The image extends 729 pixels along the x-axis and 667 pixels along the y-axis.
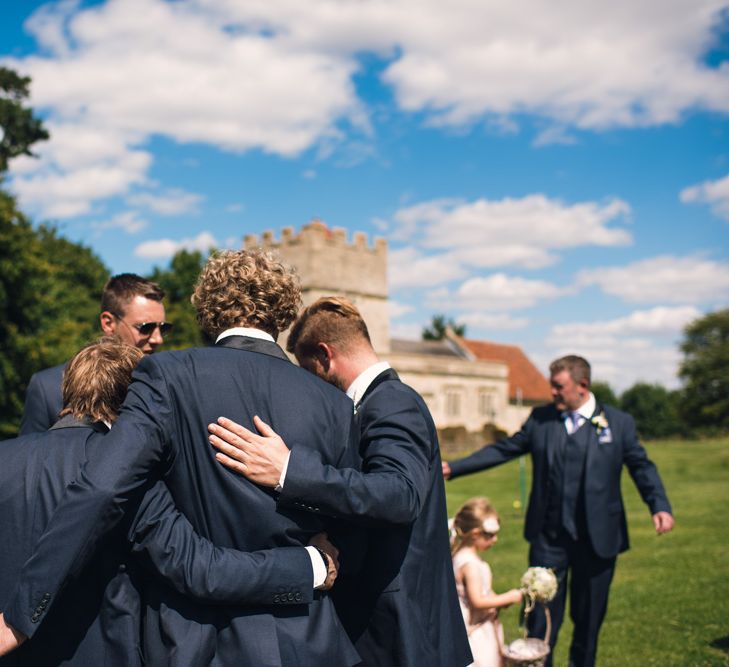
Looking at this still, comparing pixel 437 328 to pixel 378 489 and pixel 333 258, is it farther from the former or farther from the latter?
pixel 378 489

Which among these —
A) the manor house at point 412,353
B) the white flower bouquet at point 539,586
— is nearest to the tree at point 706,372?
the manor house at point 412,353

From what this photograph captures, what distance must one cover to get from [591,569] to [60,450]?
4.67 meters

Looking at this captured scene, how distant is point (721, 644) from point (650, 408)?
94385mm

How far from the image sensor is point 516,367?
68.2 metres

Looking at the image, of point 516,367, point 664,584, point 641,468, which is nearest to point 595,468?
point 641,468

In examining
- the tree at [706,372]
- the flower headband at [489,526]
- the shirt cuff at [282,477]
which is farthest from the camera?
the tree at [706,372]

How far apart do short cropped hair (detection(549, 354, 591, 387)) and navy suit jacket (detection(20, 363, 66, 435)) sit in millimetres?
3951

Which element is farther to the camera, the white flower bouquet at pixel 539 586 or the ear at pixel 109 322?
the white flower bouquet at pixel 539 586

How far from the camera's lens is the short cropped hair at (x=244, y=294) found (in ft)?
10.2

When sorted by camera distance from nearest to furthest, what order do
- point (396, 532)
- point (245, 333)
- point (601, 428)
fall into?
point (245, 333), point (396, 532), point (601, 428)

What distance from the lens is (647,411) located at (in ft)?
313

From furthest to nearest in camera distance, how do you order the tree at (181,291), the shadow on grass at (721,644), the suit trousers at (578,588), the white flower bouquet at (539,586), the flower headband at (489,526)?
1. the tree at (181,291)
2. the shadow on grass at (721,644)
3. the suit trousers at (578,588)
4. the flower headband at (489,526)
5. the white flower bouquet at (539,586)

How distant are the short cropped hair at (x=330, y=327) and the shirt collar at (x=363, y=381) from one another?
0.14 metres

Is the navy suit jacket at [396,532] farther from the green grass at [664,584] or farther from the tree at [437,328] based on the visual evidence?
the tree at [437,328]
